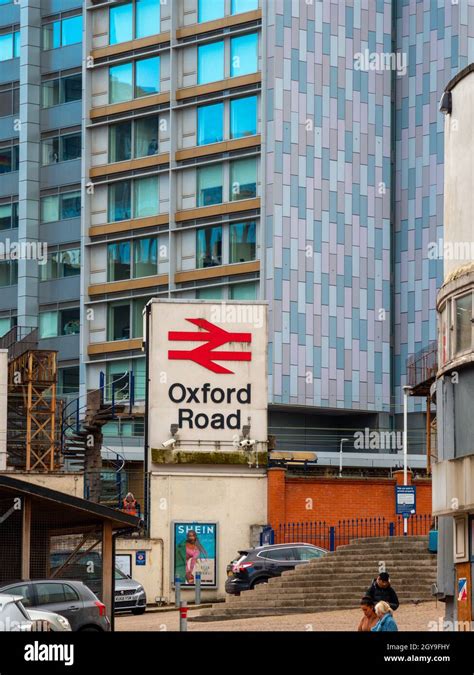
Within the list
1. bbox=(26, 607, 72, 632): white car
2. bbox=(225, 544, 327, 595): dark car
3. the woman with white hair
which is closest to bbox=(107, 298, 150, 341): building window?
bbox=(225, 544, 327, 595): dark car

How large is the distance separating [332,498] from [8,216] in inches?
2144

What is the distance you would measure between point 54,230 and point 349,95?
18.0m

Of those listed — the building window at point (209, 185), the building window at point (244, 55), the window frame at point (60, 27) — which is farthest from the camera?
the window frame at point (60, 27)

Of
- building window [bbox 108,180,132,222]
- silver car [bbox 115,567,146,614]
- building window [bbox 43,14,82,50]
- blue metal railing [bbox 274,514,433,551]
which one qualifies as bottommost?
silver car [bbox 115,567,146,614]

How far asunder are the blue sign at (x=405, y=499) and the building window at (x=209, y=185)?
4627 cm

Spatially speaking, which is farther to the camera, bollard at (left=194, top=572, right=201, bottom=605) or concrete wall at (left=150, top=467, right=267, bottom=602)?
concrete wall at (left=150, top=467, right=267, bottom=602)

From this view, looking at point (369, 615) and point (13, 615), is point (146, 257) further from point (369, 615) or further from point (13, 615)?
point (369, 615)

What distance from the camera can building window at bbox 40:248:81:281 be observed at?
323 feet

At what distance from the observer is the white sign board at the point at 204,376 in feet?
161

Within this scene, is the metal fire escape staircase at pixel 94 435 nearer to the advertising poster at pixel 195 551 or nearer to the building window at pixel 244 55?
the advertising poster at pixel 195 551

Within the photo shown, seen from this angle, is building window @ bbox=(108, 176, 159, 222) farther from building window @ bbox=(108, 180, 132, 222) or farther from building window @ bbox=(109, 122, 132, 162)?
building window @ bbox=(109, 122, 132, 162)

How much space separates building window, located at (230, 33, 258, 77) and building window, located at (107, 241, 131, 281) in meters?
11.0

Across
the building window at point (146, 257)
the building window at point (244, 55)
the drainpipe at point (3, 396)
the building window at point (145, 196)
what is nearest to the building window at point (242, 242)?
the building window at point (146, 257)
